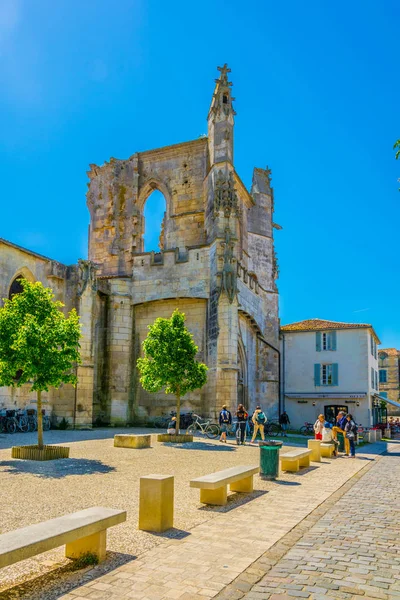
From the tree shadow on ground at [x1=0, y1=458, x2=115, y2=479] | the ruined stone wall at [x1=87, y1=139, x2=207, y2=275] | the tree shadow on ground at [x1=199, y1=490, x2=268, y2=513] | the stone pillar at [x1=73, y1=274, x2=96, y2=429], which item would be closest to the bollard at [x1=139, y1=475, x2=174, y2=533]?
the tree shadow on ground at [x1=199, y1=490, x2=268, y2=513]

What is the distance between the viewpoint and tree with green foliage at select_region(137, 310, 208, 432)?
17906 mm

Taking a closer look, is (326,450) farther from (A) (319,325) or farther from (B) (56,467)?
(A) (319,325)

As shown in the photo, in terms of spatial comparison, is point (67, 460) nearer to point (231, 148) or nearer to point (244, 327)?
point (244, 327)

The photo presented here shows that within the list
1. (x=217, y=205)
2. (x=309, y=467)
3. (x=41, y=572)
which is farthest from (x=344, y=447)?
(x=41, y=572)

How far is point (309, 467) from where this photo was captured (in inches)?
546

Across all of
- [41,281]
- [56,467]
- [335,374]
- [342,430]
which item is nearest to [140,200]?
[41,281]

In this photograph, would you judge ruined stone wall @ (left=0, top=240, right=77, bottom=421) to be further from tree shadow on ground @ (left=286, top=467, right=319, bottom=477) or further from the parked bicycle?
tree shadow on ground @ (left=286, top=467, right=319, bottom=477)

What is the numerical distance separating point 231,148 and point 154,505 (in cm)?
2282

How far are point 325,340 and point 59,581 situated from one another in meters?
33.2

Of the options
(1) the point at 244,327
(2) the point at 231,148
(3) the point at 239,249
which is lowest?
(1) the point at 244,327

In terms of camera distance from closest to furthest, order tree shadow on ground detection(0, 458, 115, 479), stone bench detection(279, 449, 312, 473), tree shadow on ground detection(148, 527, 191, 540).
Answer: tree shadow on ground detection(148, 527, 191, 540), tree shadow on ground detection(0, 458, 115, 479), stone bench detection(279, 449, 312, 473)

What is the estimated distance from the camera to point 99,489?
28.6ft

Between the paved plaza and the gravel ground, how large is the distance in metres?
0.03

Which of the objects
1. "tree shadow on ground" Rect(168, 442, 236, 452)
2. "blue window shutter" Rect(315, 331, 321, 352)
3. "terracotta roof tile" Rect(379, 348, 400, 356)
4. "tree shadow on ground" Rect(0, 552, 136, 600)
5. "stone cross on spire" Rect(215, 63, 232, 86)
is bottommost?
"tree shadow on ground" Rect(168, 442, 236, 452)
